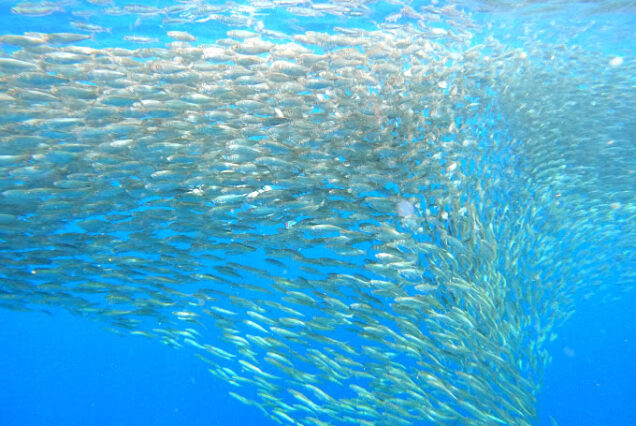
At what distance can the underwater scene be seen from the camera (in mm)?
6395

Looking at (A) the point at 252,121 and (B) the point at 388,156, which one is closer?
(A) the point at 252,121

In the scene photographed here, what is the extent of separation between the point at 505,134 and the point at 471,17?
3355mm

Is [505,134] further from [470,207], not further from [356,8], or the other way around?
[356,8]

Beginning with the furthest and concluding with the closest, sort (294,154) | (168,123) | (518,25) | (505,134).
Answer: (518,25)
(505,134)
(294,154)
(168,123)

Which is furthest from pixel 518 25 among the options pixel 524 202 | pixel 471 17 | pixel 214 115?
pixel 214 115

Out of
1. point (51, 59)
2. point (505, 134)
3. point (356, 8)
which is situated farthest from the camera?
point (505, 134)

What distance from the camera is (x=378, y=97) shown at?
7.60 metres

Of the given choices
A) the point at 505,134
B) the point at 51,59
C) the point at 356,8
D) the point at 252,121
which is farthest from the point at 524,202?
the point at 51,59

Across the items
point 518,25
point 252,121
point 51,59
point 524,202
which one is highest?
point 518,25

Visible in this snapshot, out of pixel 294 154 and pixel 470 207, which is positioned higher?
pixel 470 207

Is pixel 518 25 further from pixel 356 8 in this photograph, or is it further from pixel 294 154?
pixel 294 154

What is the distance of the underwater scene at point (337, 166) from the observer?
6.39m

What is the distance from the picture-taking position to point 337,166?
6.93m

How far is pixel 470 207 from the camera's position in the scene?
7680mm
